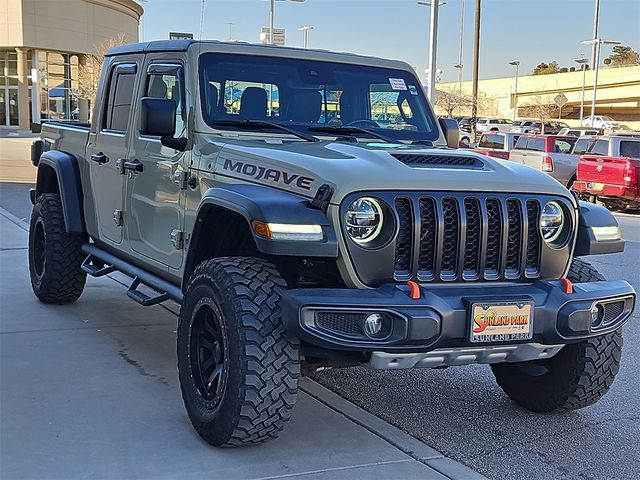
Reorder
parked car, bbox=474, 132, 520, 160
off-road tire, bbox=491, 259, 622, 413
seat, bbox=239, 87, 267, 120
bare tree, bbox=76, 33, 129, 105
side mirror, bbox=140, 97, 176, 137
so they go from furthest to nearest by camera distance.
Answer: bare tree, bbox=76, 33, 129, 105, parked car, bbox=474, 132, 520, 160, seat, bbox=239, 87, 267, 120, side mirror, bbox=140, 97, 176, 137, off-road tire, bbox=491, 259, 622, 413

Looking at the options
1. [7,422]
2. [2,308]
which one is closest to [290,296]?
[7,422]

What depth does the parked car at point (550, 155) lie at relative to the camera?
2017 centimetres

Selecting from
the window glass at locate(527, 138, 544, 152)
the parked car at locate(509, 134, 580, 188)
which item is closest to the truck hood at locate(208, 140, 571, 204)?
the parked car at locate(509, 134, 580, 188)

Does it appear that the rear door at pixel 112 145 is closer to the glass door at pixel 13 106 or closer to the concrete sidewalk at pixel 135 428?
the concrete sidewalk at pixel 135 428

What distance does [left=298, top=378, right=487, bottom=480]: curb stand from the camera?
410 centimetres

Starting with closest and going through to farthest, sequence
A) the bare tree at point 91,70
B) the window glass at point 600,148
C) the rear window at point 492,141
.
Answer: the window glass at point 600,148
the rear window at point 492,141
the bare tree at point 91,70

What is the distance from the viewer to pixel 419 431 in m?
4.69

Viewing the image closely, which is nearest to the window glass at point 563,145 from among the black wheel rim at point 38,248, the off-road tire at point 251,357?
the black wheel rim at point 38,248

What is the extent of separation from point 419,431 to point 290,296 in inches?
54.2

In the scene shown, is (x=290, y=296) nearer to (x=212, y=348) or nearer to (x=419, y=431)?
(x=212, y=348)

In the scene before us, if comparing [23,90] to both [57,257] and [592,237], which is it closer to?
[57,257]

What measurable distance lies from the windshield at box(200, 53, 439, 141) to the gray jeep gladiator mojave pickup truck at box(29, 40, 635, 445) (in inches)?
0.5

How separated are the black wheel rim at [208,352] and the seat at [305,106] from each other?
1597 mm

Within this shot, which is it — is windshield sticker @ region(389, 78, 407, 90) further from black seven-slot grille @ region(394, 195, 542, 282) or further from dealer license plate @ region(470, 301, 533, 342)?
dealer license plate @ region(470, 301, 533, 342)
